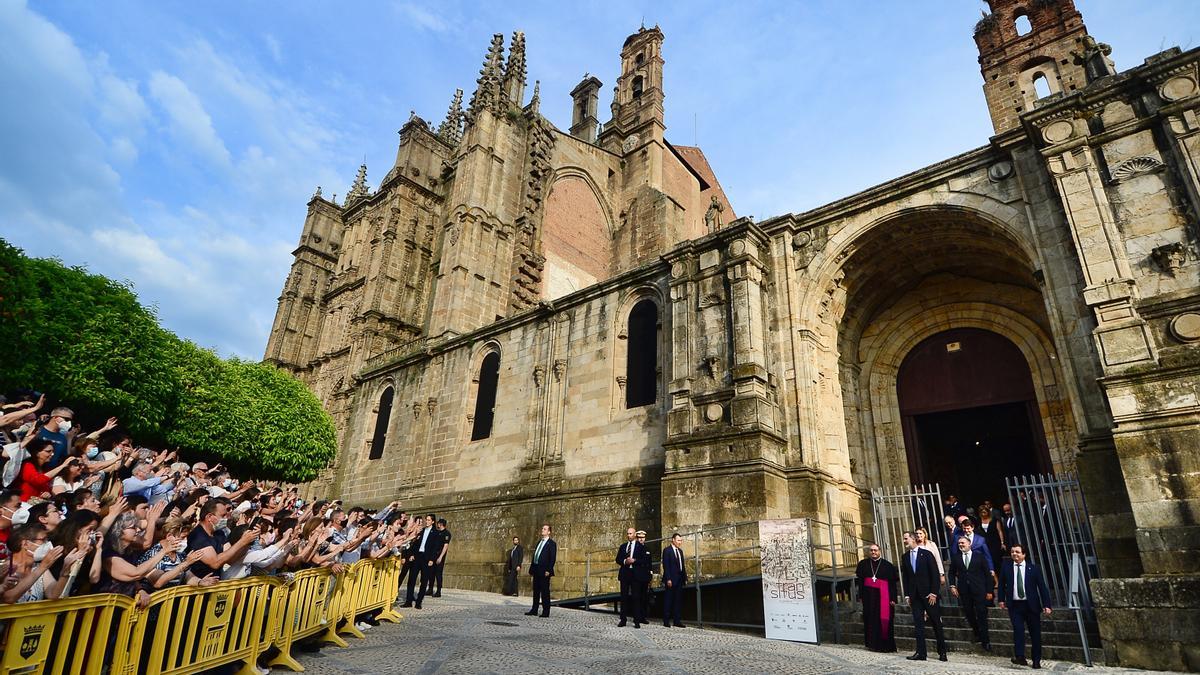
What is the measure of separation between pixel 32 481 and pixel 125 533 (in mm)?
4909

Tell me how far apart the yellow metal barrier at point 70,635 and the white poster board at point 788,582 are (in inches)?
299

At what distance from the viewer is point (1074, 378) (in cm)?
903

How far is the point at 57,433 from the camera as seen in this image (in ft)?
28.7

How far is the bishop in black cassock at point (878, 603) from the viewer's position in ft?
25.8

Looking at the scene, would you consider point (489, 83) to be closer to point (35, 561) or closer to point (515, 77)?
point (515, 77)

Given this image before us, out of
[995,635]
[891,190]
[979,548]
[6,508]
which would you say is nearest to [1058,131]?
[891,190]

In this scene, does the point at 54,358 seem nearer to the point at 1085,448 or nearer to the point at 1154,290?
the point at 1085,448

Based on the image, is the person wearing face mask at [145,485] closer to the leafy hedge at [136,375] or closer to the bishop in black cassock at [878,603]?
the leafy hedge at [136,375]

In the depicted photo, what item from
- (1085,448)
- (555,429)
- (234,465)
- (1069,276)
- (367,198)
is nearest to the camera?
(1085,448)

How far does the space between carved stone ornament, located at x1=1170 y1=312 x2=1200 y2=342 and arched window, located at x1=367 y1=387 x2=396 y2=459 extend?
20.5 m

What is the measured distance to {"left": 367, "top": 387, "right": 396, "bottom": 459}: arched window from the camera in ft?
70.3

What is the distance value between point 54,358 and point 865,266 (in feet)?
58.7

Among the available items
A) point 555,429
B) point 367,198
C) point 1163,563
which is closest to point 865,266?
point 1163,563

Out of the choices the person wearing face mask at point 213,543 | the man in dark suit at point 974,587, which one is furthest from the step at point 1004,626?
the person wearing face mask at point 213,543
